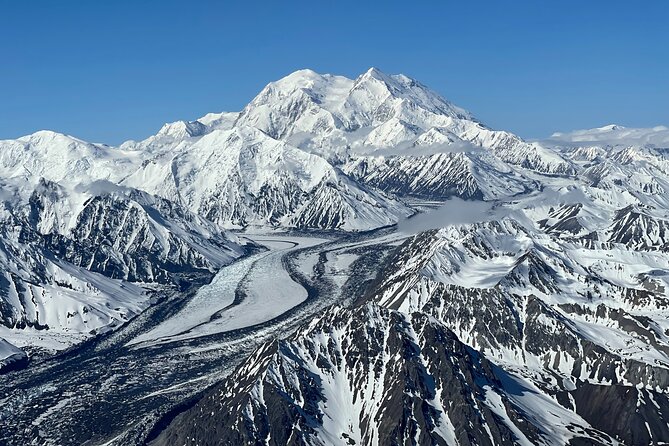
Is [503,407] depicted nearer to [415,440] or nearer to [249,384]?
[415,440]

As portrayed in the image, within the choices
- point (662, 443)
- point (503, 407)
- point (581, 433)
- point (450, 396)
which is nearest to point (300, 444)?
point (450, 396)

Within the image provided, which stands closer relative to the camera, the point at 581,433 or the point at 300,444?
the point at 300,444

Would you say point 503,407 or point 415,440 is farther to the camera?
point 503,407

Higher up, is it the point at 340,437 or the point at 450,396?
the point at 450,396

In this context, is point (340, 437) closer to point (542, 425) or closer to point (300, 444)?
point (300, 444)

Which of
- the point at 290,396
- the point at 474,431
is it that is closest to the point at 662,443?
the point at 474,431

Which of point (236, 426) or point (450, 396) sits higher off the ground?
point (450, 396)

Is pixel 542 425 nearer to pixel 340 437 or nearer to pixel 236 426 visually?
pixel 340 437
